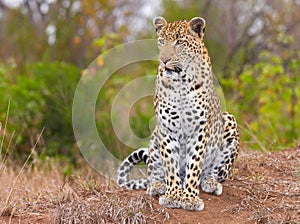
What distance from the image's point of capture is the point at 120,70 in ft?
48.4

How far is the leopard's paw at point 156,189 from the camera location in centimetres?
605

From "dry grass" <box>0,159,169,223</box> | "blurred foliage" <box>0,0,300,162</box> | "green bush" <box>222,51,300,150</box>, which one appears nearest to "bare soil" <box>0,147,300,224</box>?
"dry grass" <box>0,159,169,223</box>

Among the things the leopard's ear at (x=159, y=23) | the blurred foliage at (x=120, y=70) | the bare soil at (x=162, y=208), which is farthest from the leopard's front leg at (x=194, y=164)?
the blurred foliage at (x=120, y=70)

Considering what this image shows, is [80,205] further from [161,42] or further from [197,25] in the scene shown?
[197,25]

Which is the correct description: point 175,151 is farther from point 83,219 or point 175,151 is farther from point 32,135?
point 32,135

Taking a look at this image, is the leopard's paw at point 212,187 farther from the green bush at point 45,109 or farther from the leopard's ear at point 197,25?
the green bush at point 45,109

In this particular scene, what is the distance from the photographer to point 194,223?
5.43 m

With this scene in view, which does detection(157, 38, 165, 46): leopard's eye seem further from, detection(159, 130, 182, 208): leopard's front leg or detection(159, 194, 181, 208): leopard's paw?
detection(159, 194, 181, 208): leopard's paw

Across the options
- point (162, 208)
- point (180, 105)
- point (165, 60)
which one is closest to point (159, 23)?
point (165, 60)

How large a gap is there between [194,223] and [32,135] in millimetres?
5455

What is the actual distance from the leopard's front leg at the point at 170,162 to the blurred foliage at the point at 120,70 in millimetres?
2074

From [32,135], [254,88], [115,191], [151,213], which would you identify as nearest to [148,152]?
[115,191]

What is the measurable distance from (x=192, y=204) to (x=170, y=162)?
48 cm

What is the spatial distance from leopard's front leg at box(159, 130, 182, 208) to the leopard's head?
692 mm
